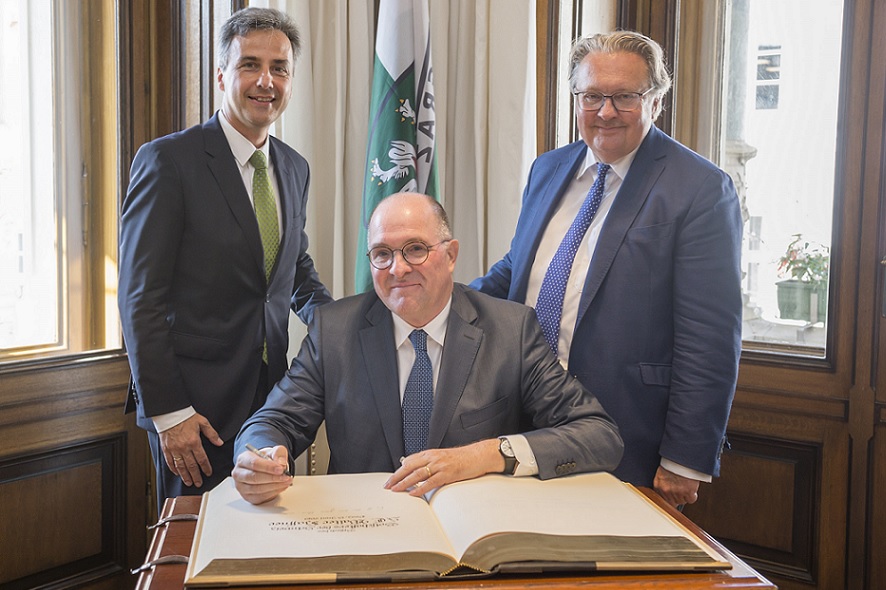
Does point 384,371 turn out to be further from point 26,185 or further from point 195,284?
point 26,185

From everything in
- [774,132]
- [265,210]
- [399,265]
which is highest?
[774,132]

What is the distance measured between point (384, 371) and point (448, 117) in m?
1.86

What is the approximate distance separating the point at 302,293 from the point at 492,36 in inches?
57.7

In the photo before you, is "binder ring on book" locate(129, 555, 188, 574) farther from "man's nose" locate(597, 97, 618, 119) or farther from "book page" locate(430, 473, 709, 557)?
"man's nose" locate(597, 97, 618, 119)

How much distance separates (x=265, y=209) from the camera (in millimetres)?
2268

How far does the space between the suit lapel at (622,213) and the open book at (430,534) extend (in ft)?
2.09

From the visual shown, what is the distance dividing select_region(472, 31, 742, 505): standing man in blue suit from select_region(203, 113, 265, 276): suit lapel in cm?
77

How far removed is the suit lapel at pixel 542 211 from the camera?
2279 millimetres

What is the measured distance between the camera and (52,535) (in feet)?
9.16

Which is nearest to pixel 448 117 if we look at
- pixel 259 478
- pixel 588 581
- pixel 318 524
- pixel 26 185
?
pixel 26 185

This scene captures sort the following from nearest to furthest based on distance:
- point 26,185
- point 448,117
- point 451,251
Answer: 1. point 451,251
2. point 26,185
3. point 448,117

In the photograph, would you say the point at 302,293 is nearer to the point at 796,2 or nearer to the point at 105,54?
the point at 105,54

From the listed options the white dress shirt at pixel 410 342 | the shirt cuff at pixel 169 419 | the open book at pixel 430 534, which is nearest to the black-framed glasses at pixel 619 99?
the white dress shirt at pixel 410 342

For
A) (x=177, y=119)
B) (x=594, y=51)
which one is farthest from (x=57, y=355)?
(x=594, y=51)
